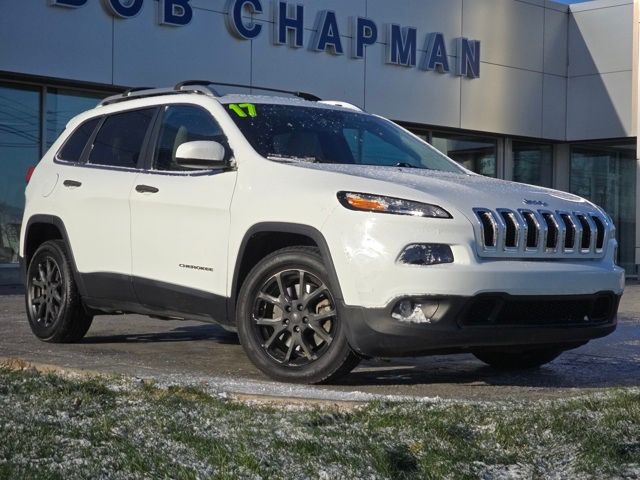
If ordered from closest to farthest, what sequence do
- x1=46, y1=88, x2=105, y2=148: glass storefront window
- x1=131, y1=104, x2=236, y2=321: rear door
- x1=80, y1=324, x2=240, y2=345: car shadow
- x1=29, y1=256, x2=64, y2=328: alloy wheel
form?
x1=131, y1=104, x2=236, y2=321: rear door → x1=29, y1=256, x2=64, y2=328: alloy wheel → x1=80, y1=324, x2=240, y2=345: car shadow → x1=46, y1=88, x2=105, y2=148: glass storefront window

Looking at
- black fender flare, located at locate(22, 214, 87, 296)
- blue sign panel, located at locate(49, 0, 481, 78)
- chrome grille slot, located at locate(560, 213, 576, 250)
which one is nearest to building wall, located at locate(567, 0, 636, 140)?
blue sign panel, located at locate(49, 0, 481, 78)

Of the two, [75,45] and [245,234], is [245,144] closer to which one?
[245,234]

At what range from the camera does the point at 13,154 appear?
16.6 metres

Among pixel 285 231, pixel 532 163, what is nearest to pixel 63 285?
pixel 285 231

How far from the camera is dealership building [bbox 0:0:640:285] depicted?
1659 cm

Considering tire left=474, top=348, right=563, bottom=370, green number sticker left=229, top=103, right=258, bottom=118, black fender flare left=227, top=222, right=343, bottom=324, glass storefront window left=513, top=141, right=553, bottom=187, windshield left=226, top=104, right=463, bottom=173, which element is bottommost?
tire left=474, top=348, right=563, bottom=370

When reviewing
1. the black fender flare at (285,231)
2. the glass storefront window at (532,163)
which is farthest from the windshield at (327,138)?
the glass storefront window at (532,163)

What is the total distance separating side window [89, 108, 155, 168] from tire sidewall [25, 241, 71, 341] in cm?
72

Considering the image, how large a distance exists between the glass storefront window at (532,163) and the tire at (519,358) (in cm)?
1759

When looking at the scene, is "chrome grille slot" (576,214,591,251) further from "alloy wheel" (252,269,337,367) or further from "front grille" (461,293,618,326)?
"alloy wheel" (252,269,337,367)

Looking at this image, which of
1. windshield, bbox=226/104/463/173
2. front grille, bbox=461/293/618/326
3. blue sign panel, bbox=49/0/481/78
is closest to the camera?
front grille, bbox=461/293/618/326

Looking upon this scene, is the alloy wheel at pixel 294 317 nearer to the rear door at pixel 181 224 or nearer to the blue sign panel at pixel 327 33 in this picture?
the rear door at pixel 181 224

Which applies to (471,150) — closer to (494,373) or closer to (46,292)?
(46,292)

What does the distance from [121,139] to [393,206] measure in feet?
8.64
